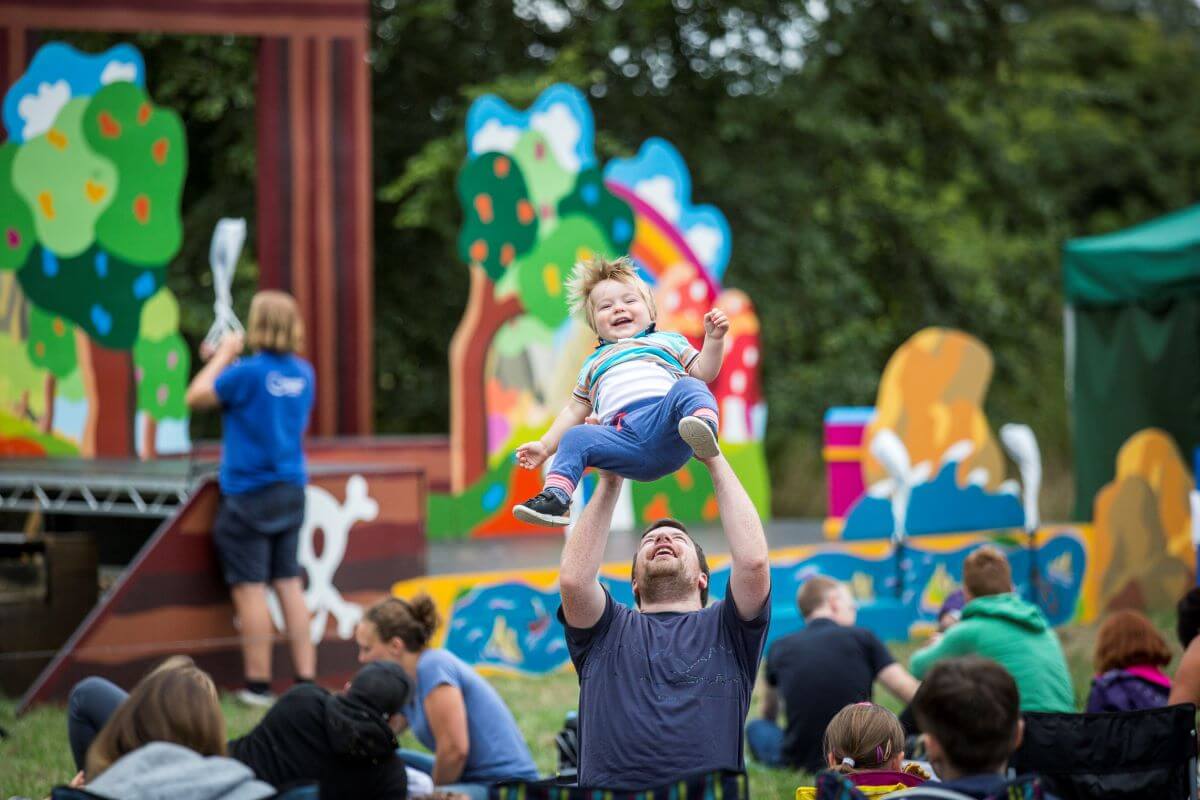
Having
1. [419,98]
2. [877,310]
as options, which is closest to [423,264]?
[419,98]

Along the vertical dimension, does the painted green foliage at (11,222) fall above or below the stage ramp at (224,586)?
above

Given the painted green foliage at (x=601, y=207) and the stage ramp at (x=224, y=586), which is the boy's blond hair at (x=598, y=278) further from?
the painted green foliage at (x=601, y=207)

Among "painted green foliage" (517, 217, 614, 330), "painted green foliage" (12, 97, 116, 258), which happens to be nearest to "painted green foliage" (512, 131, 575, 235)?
"painted green foliage" (517, 217, 614, 330)

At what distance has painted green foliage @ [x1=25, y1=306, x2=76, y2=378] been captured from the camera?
348 inches

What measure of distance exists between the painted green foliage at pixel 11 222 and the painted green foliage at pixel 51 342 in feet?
1.03

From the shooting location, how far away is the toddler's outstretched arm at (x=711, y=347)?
11.9ft

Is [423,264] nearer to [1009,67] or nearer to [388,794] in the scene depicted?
[1009,67]

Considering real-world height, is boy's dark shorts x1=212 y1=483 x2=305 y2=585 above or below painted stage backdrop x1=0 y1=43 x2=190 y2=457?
below

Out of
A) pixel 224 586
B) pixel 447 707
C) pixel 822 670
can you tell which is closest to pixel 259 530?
pixel 224 586

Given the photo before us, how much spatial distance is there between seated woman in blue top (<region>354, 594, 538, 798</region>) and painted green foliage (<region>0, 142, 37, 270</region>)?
506cm

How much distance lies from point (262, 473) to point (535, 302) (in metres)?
3.78

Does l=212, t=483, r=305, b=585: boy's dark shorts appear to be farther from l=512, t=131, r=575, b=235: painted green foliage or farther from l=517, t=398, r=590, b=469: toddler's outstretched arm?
l=512, t=131, r=575, b=235: painted green foliage

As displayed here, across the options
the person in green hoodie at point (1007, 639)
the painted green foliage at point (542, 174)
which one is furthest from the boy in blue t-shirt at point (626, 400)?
the painted green foliage at point (542, 174)

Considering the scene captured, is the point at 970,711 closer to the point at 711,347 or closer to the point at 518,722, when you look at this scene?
the point at 711,347
